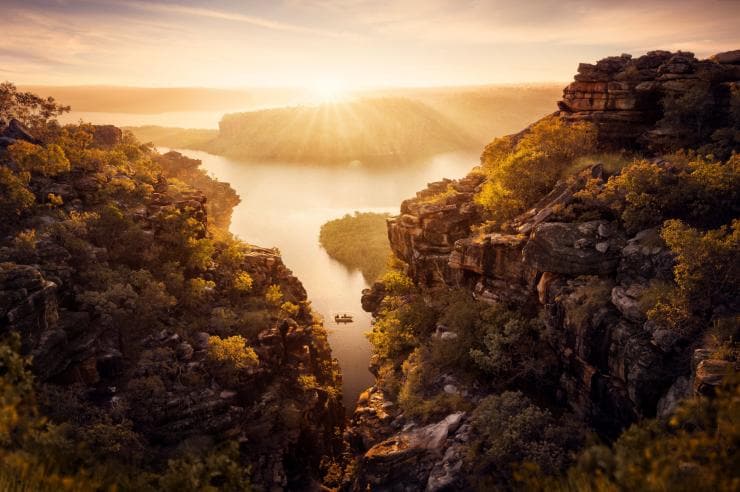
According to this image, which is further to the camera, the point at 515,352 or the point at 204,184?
→ the point at 204,184

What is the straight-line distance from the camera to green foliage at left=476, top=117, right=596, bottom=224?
42062 mm

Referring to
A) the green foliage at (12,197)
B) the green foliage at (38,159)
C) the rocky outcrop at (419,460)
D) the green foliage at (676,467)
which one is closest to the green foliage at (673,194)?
the rocky outcrop at (419,460)

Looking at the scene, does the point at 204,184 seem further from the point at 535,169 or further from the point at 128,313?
the point at 535,169

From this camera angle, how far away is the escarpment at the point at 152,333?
26719 millimetres

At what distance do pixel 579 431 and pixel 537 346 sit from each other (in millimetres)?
9168

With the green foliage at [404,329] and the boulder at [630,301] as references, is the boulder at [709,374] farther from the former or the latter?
the green foliage at [404,329]

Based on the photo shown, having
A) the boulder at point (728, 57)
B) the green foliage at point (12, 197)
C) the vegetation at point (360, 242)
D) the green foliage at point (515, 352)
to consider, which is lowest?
the vegetation at point (360, 242)

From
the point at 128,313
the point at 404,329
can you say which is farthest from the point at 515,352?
the point at 128,313

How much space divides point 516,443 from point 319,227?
111 meters

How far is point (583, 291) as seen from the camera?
28.2 m

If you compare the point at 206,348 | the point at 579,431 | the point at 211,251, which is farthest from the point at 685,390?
the point at 211,251

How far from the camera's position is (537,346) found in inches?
1305

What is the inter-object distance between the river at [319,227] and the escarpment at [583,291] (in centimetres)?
1872

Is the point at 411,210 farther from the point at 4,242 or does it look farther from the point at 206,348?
the point at 4,242
